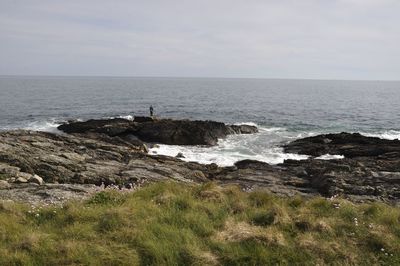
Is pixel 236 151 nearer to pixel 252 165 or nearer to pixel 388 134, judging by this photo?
pixel 252 165

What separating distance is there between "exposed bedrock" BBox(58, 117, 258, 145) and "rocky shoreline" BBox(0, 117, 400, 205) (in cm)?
206

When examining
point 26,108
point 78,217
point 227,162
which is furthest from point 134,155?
point 26,108

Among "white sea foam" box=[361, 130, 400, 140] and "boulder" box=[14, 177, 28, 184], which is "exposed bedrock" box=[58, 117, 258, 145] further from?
"boulder" box=[14, 177, 28, 184]

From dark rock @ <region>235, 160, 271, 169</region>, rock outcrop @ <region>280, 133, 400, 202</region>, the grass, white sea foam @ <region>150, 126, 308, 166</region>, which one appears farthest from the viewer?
white sea foam @ <region>150, 126, 308, 166</region>

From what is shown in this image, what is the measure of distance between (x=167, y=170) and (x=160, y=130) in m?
18.3

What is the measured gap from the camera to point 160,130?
1644 inches

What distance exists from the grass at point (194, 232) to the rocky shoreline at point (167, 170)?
264 centimetres

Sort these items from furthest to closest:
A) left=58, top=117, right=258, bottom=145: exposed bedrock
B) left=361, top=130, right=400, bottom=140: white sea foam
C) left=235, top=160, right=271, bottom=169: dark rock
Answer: left=361, top=130, right=400, bottom=140: white sea foam < left=58, top=117, right=258, bottom=145: exposed bedrock < left=235, top=160, right=271, bottom=169: dark rock

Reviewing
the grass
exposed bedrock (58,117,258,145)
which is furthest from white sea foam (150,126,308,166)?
the grass

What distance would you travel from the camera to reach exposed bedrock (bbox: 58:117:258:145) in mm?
41031

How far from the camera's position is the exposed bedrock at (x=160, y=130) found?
41.0 meters

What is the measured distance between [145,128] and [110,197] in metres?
30.9

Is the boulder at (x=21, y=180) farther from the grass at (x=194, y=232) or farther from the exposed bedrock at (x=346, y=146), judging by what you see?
the exposed bedrock at (x=346, y=146)

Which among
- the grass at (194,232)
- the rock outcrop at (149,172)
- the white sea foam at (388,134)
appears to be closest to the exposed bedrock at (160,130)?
the rock outcrop at (149,172)
